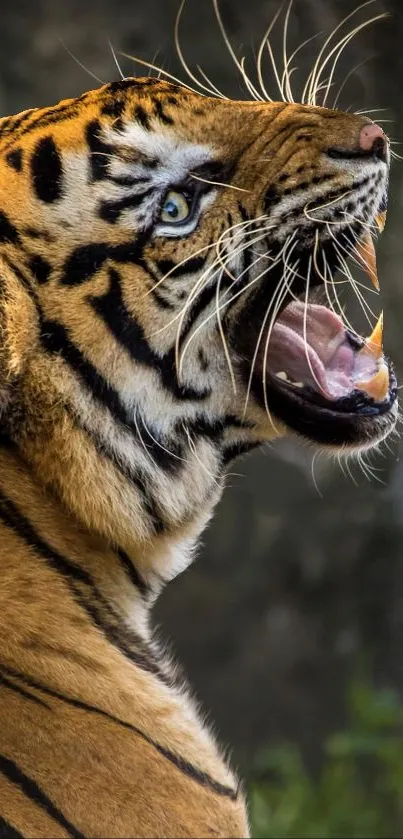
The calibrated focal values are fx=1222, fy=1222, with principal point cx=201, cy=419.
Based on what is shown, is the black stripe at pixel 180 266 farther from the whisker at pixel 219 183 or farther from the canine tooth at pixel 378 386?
the canine tooth at pixel 378 386

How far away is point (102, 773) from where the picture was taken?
61.8 inches

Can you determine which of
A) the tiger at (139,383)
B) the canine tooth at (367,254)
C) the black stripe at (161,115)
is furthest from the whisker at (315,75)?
the black stripe at (161,115)

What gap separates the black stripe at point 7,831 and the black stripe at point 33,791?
0.05 metres

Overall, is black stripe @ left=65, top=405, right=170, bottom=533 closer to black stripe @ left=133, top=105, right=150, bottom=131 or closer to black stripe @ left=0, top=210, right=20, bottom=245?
black stripe @ left=0, top=210, right=20, bottom=245

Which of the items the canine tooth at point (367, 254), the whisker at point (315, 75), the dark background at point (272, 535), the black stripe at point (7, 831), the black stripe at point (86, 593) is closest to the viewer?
the black stripe at point (7, 831)

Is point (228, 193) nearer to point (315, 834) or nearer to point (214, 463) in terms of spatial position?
point (214, 463)

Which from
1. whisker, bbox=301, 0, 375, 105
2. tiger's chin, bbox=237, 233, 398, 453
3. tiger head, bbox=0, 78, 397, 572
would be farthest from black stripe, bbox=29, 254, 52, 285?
whisker, bbox=301, 0, 375, 105

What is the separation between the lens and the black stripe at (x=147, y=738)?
161cm

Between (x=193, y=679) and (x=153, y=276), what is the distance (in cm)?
241

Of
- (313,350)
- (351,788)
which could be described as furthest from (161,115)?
(351,788)

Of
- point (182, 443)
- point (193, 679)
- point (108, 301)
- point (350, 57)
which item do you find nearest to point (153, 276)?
point (108, 301)

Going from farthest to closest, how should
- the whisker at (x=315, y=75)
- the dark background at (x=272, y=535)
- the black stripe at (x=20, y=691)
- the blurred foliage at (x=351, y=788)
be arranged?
the dark background at (x=272, y=535) → the blurred foliage at (x=351, y=788) → the whisker at (x=315, y=75) → the black stripe at (x=20, y=691)

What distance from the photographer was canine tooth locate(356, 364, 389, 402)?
1.94m

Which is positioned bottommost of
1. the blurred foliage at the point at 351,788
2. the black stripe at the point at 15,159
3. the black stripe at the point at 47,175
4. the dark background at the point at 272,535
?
the blurred foliage at the point at 351,788
